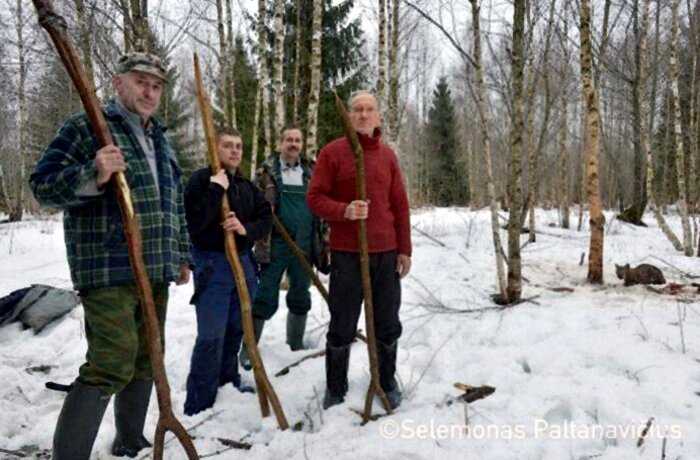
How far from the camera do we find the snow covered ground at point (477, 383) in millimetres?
2432

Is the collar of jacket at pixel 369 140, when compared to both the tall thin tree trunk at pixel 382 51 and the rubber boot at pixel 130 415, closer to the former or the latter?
the rubber boot at pixel 130 415

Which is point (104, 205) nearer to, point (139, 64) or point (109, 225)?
point (109, 225)

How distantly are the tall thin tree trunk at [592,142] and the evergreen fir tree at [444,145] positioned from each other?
21770mm

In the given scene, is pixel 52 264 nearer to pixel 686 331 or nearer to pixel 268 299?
pixel 268 299

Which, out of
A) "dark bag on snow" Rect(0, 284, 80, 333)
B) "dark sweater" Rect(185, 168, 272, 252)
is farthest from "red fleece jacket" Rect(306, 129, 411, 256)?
"dark bag on snow" Rect(0, 284, 80, 333)

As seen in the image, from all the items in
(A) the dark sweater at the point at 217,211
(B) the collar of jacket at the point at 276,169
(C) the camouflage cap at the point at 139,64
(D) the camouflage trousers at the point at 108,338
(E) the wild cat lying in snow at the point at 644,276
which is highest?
(C) the camouflage cap at the point at 139,64

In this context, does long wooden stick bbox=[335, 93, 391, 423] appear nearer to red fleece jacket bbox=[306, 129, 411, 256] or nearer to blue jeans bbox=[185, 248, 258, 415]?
red fleece jacket bbox=[306, 129, 411, 256]

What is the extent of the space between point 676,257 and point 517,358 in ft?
22.7

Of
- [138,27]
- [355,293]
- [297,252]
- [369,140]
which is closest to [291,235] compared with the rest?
[297,252]

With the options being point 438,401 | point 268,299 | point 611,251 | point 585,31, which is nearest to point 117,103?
point 268,299

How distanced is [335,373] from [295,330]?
3.99 ft

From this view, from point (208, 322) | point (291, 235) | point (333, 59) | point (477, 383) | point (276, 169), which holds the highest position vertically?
point (333, 59)

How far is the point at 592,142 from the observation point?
18.8 ft

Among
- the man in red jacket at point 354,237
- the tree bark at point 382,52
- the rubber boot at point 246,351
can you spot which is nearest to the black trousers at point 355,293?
the man in red jacket at point 354,237
